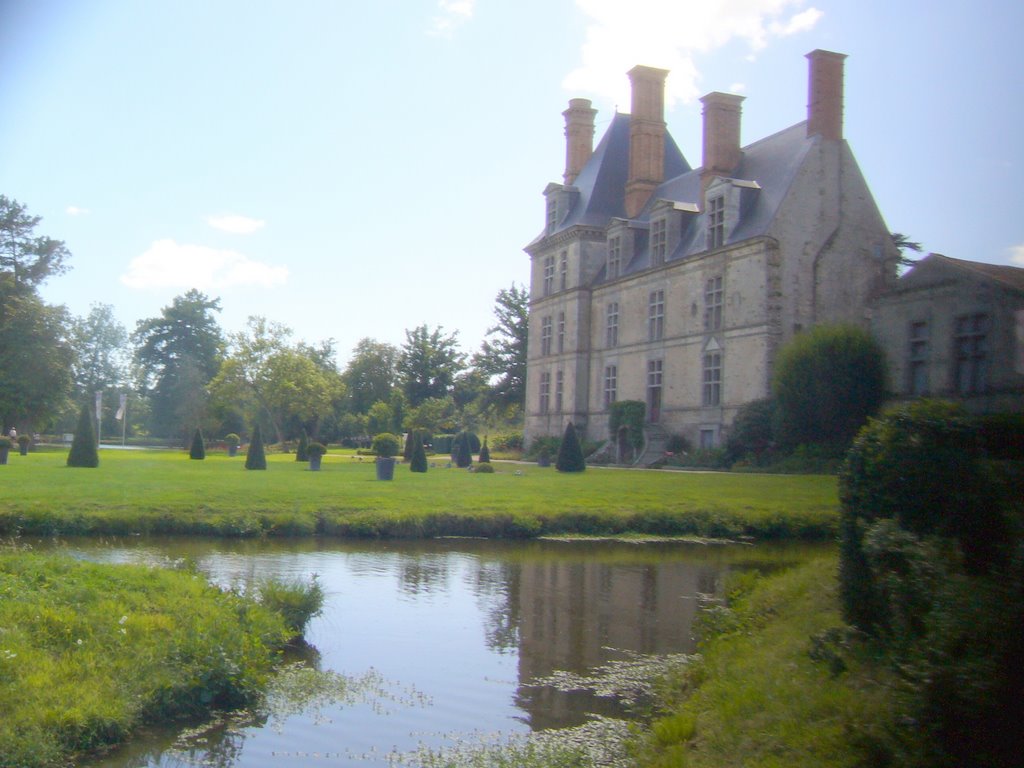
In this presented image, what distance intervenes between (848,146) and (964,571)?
3268 cm

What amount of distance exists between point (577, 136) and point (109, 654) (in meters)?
47.5

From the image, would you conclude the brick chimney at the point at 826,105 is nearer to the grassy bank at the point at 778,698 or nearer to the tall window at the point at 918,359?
the grassy bank at the point at 778,698

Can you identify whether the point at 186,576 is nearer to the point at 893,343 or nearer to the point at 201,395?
the point at 893,343

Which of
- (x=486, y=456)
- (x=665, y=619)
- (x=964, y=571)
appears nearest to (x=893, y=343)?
(x=964, y=571)

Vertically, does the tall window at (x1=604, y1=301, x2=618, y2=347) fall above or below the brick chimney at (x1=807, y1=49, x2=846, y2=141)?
below

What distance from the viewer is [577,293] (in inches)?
1855

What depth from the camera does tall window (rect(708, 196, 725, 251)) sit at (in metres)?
36.7

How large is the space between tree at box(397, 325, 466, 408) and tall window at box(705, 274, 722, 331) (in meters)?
40.6

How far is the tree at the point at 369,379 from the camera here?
85.0 m

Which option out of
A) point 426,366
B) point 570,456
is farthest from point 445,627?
point 426,366

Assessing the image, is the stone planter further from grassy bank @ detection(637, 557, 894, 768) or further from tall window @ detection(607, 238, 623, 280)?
grassy bank @ detection(637, 557, 894, 768)

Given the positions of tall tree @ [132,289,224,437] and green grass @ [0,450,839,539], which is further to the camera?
tall tree @ [132,289,224,437]

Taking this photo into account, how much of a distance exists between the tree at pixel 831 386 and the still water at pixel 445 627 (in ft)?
9.28

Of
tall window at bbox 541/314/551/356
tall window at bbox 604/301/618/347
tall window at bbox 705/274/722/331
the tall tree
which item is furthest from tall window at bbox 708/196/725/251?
the tall tree
